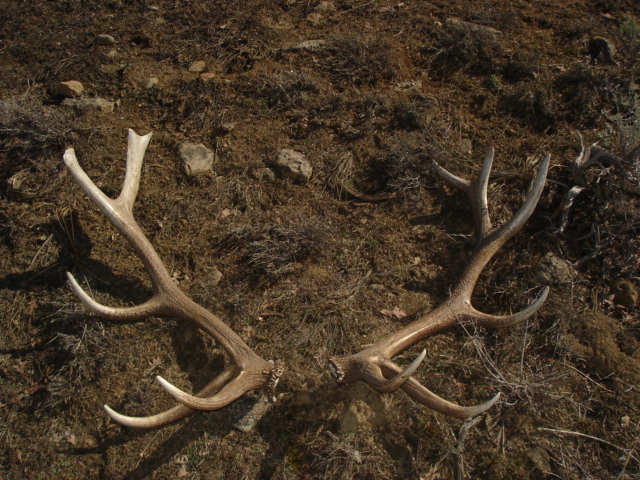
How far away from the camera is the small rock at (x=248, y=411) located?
11.0 feet

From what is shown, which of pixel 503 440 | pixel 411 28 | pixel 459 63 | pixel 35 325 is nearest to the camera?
pixel 503 440

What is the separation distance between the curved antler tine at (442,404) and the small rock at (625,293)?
154 centimetres

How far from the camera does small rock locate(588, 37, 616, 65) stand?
4.94 meters

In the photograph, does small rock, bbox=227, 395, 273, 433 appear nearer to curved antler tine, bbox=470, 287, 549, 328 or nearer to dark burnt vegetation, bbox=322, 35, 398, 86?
curved antler tine, bbox=470, 287, 549, 328

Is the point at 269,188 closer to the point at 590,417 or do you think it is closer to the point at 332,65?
the point at 332,65

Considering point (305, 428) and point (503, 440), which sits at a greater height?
point (503, 440)

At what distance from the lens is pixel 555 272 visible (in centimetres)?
372

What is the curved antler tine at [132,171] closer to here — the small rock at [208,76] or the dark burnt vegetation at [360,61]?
the small rock at [208,76]

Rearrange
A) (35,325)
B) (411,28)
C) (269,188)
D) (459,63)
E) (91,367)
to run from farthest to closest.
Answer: (411,28), (459,63), (269,188), (35,325), (91,367)

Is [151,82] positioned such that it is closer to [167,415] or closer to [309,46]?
[309,46]

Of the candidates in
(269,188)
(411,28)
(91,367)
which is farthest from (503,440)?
(411,28)

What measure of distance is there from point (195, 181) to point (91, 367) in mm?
1818

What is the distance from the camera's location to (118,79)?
5109 millimetres

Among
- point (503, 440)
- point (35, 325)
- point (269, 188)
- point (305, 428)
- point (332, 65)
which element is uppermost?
point (332, 65)
